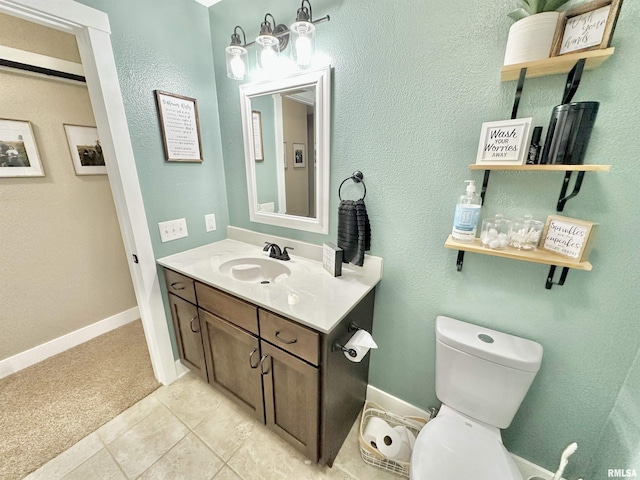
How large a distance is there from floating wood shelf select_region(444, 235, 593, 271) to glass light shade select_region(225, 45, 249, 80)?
139cm

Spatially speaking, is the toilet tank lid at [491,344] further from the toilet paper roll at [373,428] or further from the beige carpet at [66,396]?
the beige carpet at [66,396]

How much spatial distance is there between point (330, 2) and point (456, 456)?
6.41ft

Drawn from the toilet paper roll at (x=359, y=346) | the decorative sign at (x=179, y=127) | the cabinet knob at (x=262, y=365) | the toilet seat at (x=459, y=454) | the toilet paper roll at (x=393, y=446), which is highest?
the decorative sign at (x=179, y=127)

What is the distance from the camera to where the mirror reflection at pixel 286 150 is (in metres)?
1.35

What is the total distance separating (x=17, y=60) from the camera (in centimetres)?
156

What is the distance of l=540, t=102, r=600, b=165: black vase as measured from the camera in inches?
29.6

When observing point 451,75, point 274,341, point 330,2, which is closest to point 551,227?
point 451,75

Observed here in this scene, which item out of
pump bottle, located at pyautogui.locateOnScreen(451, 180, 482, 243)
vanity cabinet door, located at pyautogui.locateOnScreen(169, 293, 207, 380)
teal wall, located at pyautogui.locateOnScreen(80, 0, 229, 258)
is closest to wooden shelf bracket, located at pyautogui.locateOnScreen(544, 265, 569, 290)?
pump bottle, located at pyautogui.locateOnScreen(451, 180, 482, 243)

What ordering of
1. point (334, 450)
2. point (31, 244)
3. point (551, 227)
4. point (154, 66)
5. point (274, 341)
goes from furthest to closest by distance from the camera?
point (31, 244)
point (154, 66)
point (334, 450)
point (274, 341)
point (551, 227)

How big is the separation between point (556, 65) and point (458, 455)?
136cm

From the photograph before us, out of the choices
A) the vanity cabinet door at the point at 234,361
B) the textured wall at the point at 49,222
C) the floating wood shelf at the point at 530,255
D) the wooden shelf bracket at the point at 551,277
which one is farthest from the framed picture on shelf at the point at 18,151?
the wooden shelf bracket at the point at 551,277

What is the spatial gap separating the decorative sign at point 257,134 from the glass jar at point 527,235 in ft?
4.52

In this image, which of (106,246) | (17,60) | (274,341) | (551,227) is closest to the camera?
(551,227)

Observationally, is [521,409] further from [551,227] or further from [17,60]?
[17,60]
